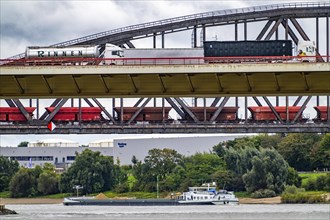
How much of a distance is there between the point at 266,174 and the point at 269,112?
3828cm

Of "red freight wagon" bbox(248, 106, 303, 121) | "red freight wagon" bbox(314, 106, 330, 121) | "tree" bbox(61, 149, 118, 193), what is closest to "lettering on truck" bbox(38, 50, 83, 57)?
"red freight wagon" bbox(248, 106, 303, 121)

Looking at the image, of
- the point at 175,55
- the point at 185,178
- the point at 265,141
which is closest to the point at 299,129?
the point at 175,55

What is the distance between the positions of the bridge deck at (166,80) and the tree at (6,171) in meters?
102

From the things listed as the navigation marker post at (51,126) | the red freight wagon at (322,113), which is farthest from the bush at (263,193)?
the navigation marker post at (51,126)

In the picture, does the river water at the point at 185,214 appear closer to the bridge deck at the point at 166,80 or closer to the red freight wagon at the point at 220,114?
the red freight wagon at the point at 220,114

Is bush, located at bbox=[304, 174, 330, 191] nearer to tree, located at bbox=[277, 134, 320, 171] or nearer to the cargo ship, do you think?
tree, located at bbox=[277, 134, 320, 171]

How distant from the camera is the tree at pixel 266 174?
477 ft

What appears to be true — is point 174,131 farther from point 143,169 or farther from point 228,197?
point 143,169

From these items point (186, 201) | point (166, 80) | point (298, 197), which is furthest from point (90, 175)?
point (166, 80)

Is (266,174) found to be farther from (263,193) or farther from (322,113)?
(322,113)

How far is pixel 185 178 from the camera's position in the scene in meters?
160

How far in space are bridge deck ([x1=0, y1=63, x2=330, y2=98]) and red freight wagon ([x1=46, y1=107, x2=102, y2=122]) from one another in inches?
1347

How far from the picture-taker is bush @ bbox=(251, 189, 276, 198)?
14250 centimetres

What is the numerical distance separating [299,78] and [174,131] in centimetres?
3634
